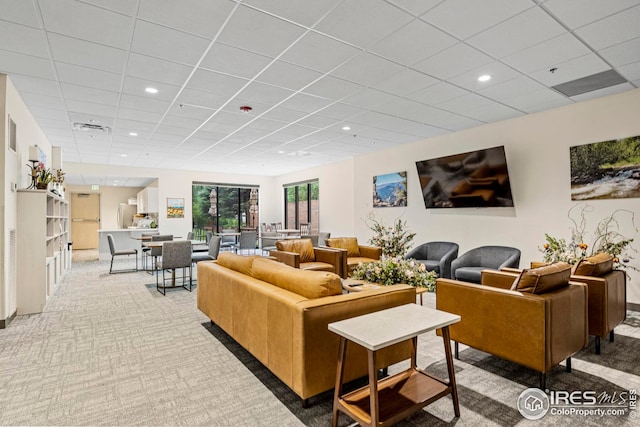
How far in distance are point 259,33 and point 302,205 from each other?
29.1 feet

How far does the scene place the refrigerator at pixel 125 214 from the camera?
519 inches

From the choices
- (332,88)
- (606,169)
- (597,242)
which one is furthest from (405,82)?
(597,242)

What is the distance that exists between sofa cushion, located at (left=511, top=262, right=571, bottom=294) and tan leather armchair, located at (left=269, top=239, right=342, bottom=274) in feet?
10.4

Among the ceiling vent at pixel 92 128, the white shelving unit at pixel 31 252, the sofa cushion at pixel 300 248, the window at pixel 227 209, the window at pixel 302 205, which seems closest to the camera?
the white shelving unit at pixel 31 252

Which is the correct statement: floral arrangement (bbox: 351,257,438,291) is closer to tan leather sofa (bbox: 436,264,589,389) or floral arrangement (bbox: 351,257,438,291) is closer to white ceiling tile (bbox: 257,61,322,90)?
tan leather sofa (bbox: 436,264,589,389)

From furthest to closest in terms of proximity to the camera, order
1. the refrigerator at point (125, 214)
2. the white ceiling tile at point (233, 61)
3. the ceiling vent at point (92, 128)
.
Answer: the refrigerator at point (125, 214), the ceiling vent at point (92, 128), the white ceiling tile at point (233, 61)

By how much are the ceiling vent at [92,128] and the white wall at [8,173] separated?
0.95 m

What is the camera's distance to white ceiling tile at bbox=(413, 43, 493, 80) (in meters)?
3.18

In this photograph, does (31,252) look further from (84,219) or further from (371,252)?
(84,219)

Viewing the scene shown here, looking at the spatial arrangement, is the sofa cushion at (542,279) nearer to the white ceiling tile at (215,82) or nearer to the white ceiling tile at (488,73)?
the white ceiling tile at (488,73)

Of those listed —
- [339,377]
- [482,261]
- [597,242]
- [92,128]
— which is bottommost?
[339,377]

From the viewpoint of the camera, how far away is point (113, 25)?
106 inches

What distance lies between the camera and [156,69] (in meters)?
3.50

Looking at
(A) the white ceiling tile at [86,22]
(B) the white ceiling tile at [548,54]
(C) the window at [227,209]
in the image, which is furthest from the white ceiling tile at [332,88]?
(C) the window at [227,209]
